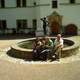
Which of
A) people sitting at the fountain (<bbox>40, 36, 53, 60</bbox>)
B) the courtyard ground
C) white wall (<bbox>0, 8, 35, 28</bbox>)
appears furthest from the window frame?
people sitting at the fountain (<bbox>40, 36, 53, 60</bbox>)

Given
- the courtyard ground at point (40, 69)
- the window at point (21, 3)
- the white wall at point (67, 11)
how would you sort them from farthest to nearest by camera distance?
the window at point (21, 3)
the white wall at point (67, 11)
the courtyard ground at point (40, 69)

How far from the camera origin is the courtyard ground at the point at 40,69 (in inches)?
616

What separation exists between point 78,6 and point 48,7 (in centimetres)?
385

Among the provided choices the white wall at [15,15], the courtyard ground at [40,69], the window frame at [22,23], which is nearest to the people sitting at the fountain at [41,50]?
the courtyard ground at [40,69]

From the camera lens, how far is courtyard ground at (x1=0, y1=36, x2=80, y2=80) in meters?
15.6

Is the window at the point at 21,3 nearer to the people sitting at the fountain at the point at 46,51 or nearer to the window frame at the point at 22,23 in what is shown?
the window frame at the point at 22,23

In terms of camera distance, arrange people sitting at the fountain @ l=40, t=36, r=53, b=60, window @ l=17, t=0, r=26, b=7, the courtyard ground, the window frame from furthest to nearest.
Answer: the window frame < window @ l=17, t=0, r=26, b=7 < people sitting at the fountain @ l=40, t=36, r=53, b=60 < the courtyard ground

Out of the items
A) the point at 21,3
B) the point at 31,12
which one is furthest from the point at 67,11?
the point at 21,3

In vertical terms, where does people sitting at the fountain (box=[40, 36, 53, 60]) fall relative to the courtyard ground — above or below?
above

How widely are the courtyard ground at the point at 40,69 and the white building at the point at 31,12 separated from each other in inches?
641

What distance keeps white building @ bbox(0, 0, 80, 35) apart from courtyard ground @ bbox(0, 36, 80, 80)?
16284 millimetres

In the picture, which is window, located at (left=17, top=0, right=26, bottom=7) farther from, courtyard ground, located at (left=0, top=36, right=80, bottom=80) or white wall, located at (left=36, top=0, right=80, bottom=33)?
courtyard ground, located at (left=0, top=36, right=80, bottom=80)

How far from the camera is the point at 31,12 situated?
39438 mm

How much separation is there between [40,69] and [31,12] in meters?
22.7
